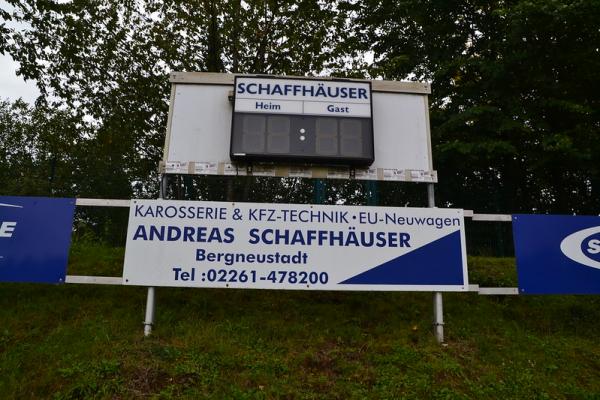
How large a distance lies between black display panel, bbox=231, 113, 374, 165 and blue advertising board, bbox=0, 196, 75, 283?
218cm

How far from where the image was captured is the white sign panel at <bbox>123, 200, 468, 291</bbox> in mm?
5359

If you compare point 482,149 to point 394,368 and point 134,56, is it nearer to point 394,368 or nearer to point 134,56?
point 394,368

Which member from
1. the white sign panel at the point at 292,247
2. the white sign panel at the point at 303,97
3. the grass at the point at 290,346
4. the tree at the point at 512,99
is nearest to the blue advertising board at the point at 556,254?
the grass at the point at 290,346

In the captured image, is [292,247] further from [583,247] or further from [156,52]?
[156,52]

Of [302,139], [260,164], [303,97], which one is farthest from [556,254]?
[260,164]

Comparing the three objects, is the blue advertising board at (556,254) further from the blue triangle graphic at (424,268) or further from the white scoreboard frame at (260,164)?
the white scoreboard frame at (260,164)

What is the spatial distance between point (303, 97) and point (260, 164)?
1.07 meters

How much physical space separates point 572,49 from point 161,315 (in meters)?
12.3

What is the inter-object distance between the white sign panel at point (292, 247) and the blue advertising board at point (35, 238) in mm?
803

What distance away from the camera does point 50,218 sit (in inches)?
216

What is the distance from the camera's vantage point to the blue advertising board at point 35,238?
534cm

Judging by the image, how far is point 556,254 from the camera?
5785mm

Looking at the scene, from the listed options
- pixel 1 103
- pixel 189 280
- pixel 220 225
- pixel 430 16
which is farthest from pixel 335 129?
pixel 1 103

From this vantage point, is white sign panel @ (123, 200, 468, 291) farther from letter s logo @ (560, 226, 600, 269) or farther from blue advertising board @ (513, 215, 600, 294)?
letter s logo @ (560, 226, 600, 269)
